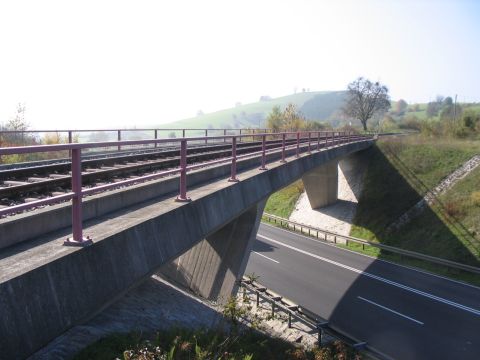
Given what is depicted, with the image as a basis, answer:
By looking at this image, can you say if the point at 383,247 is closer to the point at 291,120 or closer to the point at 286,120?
the point at 291,120

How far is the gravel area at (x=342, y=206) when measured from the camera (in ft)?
124

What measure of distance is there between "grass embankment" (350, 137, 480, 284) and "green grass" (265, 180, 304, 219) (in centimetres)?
737

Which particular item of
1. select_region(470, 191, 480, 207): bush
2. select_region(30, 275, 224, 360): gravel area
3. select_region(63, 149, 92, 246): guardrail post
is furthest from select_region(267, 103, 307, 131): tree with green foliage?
select_region(63, 149, 92, 246): guardrail post

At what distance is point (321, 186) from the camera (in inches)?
1581

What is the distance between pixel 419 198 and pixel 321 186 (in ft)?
28.5

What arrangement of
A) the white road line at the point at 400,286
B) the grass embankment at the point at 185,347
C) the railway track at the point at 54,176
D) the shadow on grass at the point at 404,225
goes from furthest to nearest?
the shadow on grass at the point at 404,225 < the white road line at the point at 400,286 < the railway track at the point at 54,176 < the grass embankment at the point at 185,347

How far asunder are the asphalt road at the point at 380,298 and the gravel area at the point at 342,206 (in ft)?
24.3

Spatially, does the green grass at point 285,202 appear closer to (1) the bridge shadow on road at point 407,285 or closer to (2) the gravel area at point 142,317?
(1) the bridge shadow on road at point 407,285

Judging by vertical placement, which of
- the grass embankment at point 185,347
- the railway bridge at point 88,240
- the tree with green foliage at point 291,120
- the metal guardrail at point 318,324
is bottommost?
the metal guardrail at point 318,324

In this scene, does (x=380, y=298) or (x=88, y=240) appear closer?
(x=88, y=240)

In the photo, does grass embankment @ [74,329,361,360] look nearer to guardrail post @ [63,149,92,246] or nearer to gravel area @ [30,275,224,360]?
gravel area @ [30,275,224,360]

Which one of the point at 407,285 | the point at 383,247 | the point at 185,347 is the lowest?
the point at 407,285

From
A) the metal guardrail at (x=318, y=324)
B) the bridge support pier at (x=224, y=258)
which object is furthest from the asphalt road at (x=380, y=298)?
the bridge support pier at (x=224, y=258)

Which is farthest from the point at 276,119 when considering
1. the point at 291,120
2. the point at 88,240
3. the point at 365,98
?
the point at 88,240
